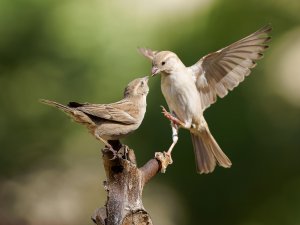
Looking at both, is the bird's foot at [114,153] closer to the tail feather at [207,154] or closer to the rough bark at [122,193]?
the rough bark at [122,193]

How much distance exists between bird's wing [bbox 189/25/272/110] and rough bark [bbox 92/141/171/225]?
1.92 ft

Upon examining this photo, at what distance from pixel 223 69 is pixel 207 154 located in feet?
0.75

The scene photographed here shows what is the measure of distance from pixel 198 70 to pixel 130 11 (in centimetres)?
97

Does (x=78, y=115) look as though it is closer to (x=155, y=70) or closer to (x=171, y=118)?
(x=171, y=118)

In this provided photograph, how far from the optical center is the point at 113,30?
2660mm

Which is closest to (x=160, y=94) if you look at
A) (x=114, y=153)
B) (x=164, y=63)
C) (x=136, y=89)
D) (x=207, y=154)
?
(x=207, y=154)

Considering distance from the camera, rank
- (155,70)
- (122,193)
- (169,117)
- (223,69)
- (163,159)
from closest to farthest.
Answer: (122,193) < (163,159) < (169,117) < (155,70) < (223,69)

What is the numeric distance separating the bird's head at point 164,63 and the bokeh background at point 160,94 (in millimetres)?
855

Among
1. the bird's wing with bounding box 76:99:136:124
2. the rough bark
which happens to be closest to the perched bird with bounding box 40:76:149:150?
the bird's wing with bounding box 76:99:136:124

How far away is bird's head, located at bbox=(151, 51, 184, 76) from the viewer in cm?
164

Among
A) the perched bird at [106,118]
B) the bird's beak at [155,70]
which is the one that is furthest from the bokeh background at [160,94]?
the perched bird at [106,118]

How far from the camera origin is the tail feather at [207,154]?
1.77 m

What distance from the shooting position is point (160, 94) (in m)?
2.61

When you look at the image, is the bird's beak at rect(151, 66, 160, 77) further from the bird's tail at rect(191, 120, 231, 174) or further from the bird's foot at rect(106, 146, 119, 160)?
the bird's foot at rect(106, 146, 119, 160)
